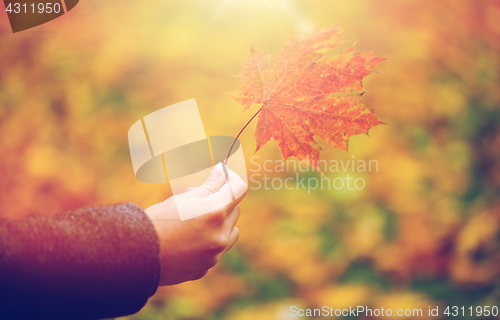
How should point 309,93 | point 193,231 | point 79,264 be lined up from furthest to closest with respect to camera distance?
1. point 309,93
2. point 193,231
3. point 79,264

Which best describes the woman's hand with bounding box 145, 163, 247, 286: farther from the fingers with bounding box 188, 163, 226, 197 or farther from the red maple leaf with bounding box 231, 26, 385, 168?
the red maple leaf with bounding box 231, 26, 385, 168

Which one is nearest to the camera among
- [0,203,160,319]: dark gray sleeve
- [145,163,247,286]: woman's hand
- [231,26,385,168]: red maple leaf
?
[0,203,160,319]: dark gray sleeve

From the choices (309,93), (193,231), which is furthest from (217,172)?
(309,93)

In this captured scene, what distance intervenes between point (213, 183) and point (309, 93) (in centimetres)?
31

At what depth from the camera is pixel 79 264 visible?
0.45m

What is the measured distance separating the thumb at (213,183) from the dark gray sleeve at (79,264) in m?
0.13

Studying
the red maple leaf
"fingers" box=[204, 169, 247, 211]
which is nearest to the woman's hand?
"fingers" box=[204, 169, 247, 211]

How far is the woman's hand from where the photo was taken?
559 millimetres

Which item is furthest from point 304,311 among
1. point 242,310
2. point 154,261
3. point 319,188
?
point 154,261

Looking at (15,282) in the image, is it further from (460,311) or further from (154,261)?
(460,311)

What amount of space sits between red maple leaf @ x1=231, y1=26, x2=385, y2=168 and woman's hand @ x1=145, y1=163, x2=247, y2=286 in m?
0.19

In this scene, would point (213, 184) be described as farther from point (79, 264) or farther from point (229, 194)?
point (79, 264)

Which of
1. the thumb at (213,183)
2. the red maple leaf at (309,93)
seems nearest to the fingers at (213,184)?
the thumb at (213,183)

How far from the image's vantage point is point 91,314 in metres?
0.48
